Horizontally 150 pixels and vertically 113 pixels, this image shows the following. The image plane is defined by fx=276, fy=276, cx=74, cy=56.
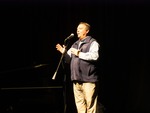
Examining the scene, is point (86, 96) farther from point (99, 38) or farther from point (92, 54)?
point (99, 38)

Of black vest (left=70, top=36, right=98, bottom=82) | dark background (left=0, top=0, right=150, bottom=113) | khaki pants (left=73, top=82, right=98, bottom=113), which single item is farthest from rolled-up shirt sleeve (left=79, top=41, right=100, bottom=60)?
dark background (left=0, top=0, right=150, bottom=113)

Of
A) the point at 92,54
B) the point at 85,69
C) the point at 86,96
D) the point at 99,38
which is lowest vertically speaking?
the point at 86,96

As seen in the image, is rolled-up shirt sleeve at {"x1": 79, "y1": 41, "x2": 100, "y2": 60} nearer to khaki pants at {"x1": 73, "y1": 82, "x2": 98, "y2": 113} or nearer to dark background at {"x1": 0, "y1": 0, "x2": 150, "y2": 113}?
khaki pants at {"x1": 73, "y1": 82, "x2": 98, "y2": 113}

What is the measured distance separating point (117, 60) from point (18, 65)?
1608mm

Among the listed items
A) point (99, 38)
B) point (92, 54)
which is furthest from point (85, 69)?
point (99, 38)

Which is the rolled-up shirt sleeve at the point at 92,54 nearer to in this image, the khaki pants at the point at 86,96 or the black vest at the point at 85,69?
the black vest at the point at 85,69

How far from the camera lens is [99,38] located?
4.48 metres

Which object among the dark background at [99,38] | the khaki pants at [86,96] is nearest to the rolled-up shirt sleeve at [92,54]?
the khaki pants at [86,96]

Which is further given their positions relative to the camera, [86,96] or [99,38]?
[99,38]

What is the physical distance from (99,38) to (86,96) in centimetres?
131

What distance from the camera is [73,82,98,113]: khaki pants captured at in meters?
3.44

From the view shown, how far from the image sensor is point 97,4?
444 centimetres

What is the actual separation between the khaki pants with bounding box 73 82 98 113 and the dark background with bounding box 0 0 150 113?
799mm

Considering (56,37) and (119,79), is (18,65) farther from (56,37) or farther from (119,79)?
(119,79)
